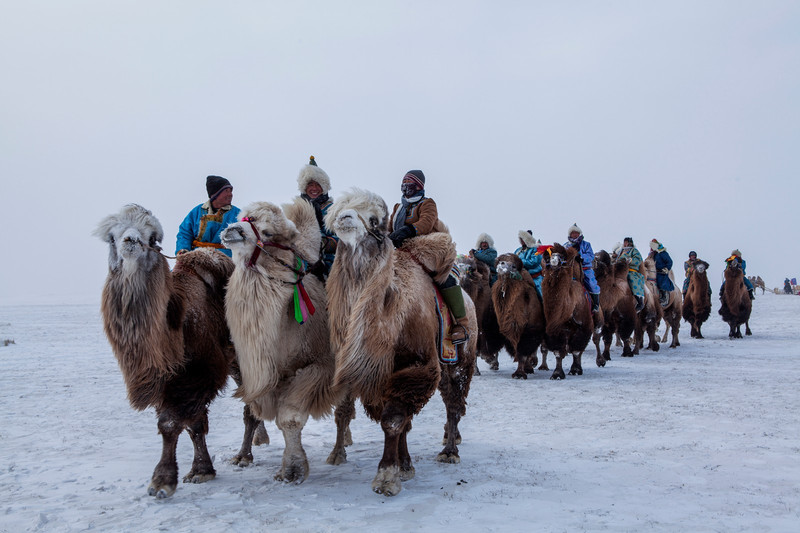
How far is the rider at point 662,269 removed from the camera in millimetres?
17797

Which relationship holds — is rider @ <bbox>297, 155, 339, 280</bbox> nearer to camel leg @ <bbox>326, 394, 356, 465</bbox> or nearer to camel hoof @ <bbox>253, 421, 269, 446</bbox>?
camel leg @ <bbox>326, 394, 356, 465</bbox>

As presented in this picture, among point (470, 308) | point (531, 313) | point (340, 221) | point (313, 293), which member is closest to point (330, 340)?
point (313, 293)

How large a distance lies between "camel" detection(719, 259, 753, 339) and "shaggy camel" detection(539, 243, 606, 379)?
9512 mm

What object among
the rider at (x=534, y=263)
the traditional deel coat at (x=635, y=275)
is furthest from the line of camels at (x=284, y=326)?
the traditional deel coat at (x=635, y=275)

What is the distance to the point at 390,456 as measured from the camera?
14.6ft

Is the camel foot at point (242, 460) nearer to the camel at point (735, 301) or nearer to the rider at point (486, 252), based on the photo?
the rider at point (486, 252)

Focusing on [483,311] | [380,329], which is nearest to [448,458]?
[380,329]

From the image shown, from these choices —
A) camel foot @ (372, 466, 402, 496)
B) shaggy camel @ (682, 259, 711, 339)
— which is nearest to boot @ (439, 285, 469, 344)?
camel foot @ (372, 466, 402, 496)

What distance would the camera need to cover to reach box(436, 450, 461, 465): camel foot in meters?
5.26

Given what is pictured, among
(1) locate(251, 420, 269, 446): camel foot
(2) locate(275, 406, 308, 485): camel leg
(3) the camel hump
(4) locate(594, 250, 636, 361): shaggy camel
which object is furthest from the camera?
(4) locate(594, 250, 636, 361): shaggy camel

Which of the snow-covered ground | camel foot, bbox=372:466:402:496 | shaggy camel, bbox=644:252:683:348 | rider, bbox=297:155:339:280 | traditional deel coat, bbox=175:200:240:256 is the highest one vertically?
rider, bbox=297:155:339:280

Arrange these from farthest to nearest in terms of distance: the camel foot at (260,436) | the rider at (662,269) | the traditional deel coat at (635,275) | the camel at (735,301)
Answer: the camel at (735,301), the rider at (662,269), the traditional deel coat at (635,275), the camel foot at (260,436)

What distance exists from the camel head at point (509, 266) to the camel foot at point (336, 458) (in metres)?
6.10

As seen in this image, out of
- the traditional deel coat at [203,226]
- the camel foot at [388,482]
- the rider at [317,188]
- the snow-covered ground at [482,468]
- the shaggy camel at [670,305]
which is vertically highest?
the rider at [317,188]
